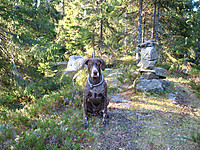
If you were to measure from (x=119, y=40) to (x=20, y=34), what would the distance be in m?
8.87

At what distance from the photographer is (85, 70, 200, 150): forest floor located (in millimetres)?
3598

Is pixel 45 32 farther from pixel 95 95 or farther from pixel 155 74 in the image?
pixel 155 74

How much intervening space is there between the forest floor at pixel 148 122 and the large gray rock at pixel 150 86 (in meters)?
0.34

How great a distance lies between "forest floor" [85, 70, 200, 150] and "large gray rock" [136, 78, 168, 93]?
0.34m

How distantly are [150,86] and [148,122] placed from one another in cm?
332

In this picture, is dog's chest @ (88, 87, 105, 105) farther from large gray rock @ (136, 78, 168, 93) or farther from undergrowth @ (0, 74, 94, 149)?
large gray rock @ (136, 78, 168, 93)

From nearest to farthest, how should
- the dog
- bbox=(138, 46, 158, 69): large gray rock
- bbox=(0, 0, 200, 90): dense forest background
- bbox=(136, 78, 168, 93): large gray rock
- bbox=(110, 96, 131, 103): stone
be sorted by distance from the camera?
the dog, bbox=(110, 96, 131, 103): stone, bbox=(0, 0, 200, 90): dense forest background, bbox=(136, 78, 168, 93): large gray rock, bbox=(138, 46, 158, 69): large gray rock

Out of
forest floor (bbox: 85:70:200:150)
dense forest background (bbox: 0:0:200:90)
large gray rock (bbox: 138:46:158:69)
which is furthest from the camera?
large gray rock (bbox: 138:46:158:69)

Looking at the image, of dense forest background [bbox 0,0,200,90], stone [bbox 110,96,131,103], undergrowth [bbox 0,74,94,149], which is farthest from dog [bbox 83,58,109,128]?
dense forest background [bbox 0,0,200,90]

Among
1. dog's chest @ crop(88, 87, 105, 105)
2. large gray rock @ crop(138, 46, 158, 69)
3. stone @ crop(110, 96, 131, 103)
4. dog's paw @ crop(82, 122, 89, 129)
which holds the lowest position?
stone @ crop(110, 96, 131, 103)

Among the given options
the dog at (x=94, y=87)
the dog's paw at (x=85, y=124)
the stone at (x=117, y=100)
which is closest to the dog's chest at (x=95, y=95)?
the dog at (x=94, y=87)

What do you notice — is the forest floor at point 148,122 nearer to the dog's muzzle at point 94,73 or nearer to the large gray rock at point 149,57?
the dog's muzzle at point 94,73

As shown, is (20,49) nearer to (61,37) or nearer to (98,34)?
(98,34)

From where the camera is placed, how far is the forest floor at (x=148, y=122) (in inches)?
142
